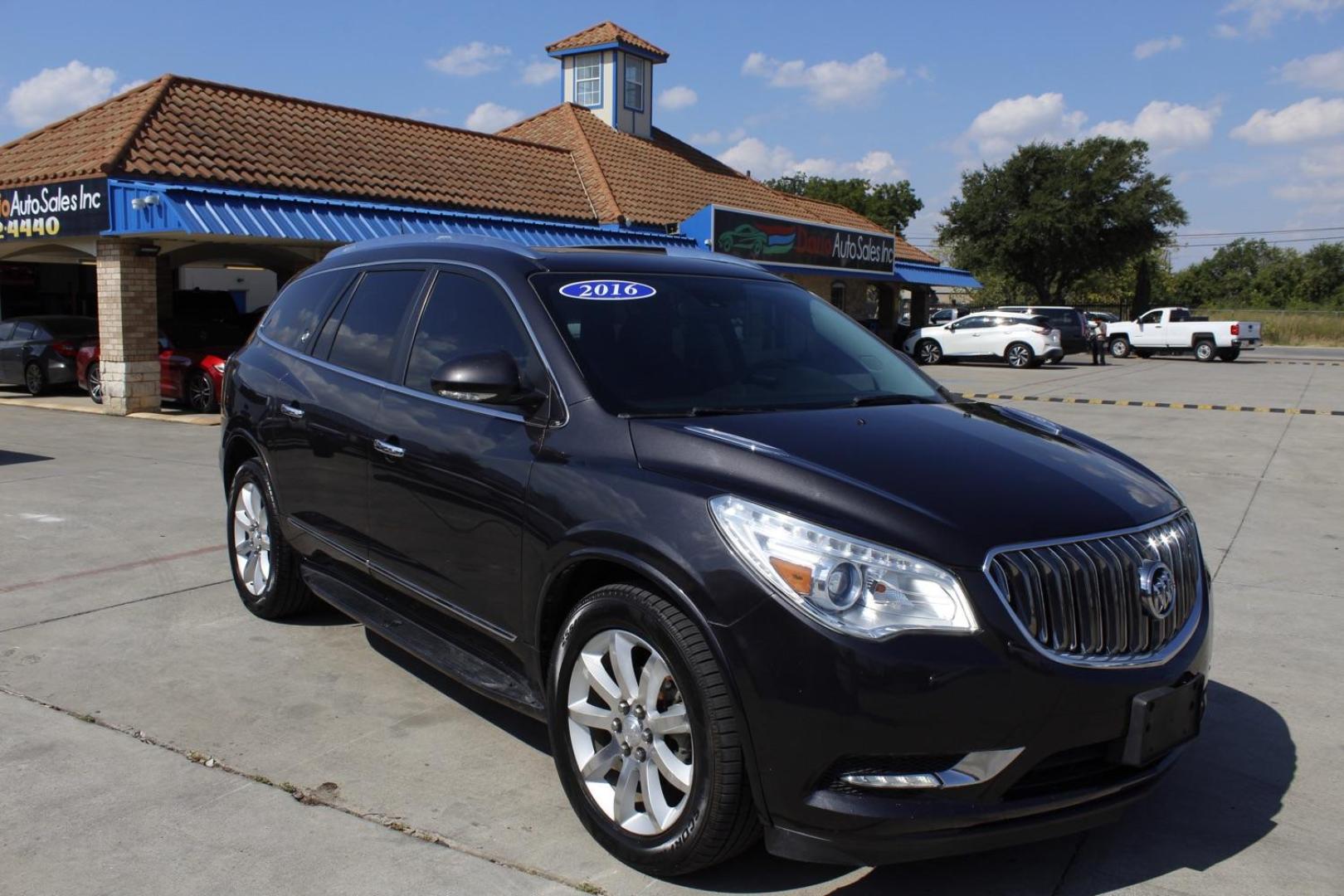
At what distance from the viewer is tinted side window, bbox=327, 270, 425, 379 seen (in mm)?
4668

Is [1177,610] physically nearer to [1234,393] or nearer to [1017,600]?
[1017,600]

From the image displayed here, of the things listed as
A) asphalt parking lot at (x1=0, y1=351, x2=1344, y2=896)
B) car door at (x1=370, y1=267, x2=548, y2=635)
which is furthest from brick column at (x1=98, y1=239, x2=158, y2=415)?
car door at (x1=370, y1=267, x2=548, y2=635)

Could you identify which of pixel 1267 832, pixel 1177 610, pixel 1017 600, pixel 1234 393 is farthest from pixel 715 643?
pixel 1234 393

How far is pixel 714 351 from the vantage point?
13.5 ft

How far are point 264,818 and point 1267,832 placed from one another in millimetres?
3237

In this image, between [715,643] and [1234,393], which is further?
[1234,393]

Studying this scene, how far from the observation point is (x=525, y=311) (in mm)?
3992

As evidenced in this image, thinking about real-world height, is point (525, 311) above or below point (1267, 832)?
above

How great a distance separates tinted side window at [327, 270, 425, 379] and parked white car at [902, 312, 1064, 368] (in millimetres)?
29069

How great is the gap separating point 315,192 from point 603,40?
1305cm

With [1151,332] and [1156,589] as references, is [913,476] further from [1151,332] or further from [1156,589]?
[1151,332]

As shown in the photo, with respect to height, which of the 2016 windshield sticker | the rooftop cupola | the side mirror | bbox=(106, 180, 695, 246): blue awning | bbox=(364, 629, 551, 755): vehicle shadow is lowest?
bbox=(364, 629, 551, 755): vehicle shadow

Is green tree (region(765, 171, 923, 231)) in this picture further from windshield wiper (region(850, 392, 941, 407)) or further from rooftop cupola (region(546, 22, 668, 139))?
windshield wiper (region(850, 392, 941, 407))

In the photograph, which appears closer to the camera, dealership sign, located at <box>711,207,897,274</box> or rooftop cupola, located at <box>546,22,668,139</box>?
dealership sign, located at <box>711,207,897,274</box>
